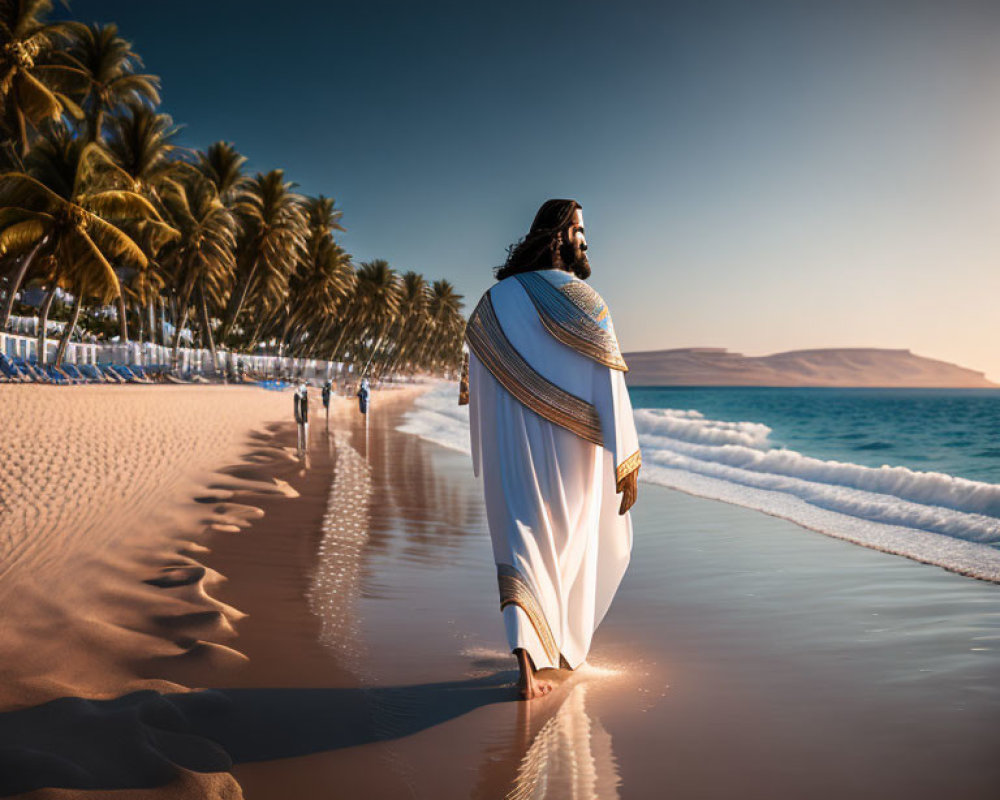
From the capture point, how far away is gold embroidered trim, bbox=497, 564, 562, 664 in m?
2.99

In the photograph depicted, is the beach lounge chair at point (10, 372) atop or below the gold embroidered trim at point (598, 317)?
below

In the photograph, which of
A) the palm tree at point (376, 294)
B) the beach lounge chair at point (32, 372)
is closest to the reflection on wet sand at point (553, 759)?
the beach lounge chair at point (32, 372)

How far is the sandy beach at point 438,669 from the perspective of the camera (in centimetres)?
237

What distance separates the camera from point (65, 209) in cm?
2420

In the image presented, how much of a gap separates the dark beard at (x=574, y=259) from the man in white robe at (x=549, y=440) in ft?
0.05

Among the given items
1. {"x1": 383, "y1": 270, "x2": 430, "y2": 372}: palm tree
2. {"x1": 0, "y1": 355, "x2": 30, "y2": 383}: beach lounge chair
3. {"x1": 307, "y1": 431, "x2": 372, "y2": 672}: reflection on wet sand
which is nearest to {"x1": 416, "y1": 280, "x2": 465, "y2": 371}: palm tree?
{"x1": 383, "y1": 270, "x2": 430, "y2": 372}: palm tree

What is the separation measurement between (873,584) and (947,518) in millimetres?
3996

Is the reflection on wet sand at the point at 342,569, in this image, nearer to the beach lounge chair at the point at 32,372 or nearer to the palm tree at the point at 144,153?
the beach lounge chair at the point at 32,372

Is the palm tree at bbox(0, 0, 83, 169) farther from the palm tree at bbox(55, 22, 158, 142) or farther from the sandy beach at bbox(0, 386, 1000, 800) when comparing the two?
the sandy beach at bbox(0, 386, 1000, 800)

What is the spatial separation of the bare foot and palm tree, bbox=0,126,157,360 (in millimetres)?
25851

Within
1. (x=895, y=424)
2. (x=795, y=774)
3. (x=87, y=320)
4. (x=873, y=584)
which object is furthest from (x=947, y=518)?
(x=87, y=320)

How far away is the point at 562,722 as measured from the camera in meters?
2.81

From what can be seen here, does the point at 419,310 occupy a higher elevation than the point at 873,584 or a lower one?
higher

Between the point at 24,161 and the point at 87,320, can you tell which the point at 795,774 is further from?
the point at 87,320
